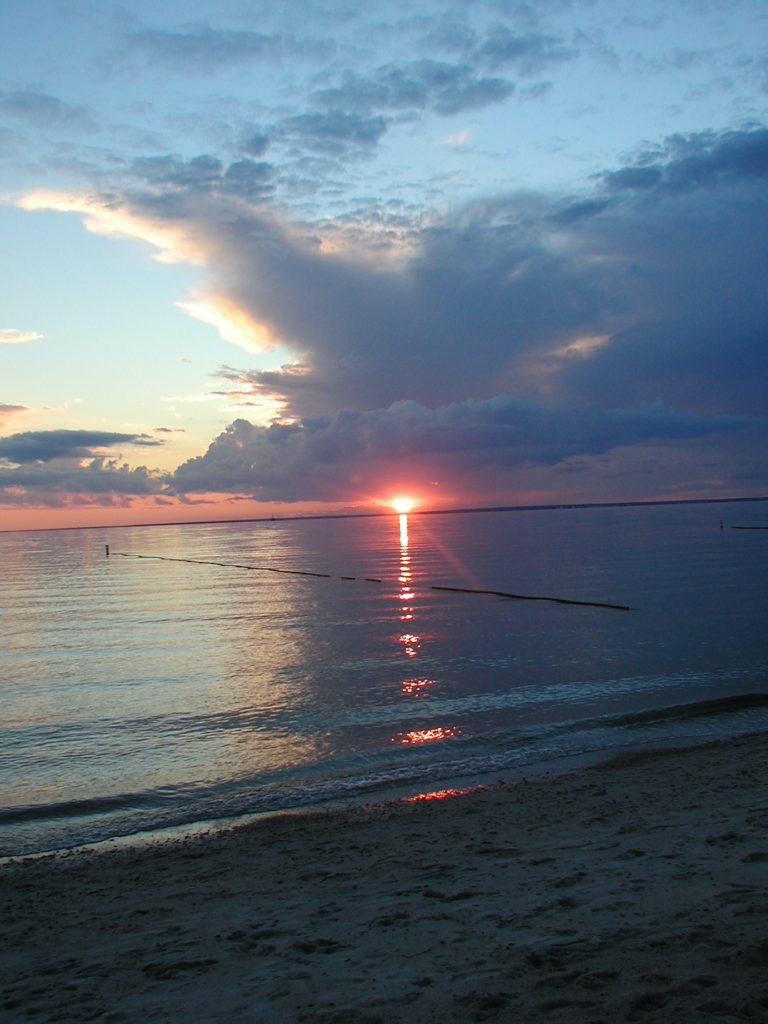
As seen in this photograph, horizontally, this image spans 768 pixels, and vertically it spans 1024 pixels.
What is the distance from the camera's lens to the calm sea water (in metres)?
15.2

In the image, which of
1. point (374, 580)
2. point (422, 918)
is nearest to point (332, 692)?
point (422, 918)

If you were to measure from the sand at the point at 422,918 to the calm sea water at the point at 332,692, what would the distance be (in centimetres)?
278

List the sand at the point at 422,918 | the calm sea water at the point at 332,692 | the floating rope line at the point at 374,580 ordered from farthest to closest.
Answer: the floating rope line at the point at 374,580
the calm sea water at the point at 332,692
the sand at the point at 422,918

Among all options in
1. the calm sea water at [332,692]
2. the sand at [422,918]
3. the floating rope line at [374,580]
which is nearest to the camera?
the sand at [422,918]

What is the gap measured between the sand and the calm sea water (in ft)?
9.13

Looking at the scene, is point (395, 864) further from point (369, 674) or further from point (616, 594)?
point (616, 594)

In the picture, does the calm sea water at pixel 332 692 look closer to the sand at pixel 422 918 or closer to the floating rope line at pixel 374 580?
the floating rope line at pixel 374 580

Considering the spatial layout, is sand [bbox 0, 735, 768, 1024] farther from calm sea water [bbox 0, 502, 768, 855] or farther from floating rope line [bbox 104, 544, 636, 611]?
floating rope line [bbox 104, 544, 636, 611]

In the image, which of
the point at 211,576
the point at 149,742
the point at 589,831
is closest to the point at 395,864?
the point at 589,831

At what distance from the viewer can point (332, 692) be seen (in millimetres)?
24172

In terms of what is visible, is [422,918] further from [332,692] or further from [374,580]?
[374,580]

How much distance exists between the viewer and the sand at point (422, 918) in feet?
21.0

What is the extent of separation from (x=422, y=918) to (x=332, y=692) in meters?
16.2

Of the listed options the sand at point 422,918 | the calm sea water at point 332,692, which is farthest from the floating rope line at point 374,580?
the sand at point 422,918
